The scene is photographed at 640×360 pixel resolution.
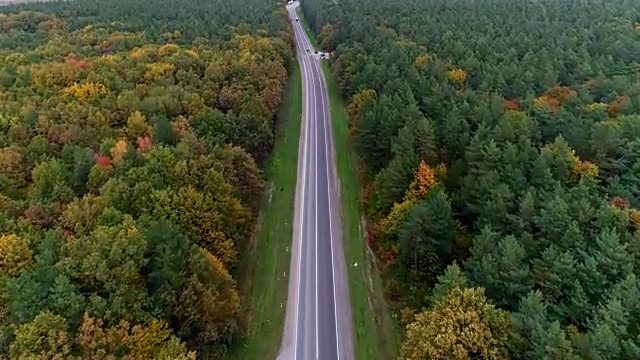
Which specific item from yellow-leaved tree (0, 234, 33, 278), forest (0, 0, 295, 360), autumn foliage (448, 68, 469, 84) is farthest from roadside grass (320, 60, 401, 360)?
yellow-leaved tree (0, 234, 33, 278)

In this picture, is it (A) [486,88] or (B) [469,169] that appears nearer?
(B) [469,169]

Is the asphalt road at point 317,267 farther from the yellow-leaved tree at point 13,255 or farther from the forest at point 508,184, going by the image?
the yellow-leaved tree at point 13,255

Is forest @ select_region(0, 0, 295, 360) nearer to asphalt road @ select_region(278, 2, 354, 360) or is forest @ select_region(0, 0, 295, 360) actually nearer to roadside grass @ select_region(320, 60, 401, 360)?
asphalt road @ select_region(278, 2, 354, 360)

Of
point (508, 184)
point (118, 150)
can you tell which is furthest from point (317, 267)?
point (118, 150)

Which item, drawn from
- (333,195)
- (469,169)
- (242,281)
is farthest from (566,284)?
(333,195)

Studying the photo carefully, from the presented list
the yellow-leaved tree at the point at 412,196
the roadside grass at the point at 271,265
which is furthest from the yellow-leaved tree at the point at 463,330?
the yellow-leaved tree at the point at 412,196

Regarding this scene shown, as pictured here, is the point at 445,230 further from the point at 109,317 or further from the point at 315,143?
the point at 315,143
